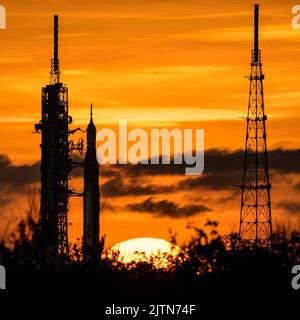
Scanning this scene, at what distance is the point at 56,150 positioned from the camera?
152125 millimetres

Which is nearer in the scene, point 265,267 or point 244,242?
point 265,267

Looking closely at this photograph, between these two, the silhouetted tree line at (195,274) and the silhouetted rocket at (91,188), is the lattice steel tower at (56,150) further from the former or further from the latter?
the silhouetted tree line at (195,274)

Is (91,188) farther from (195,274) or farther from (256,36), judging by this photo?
(195,274)

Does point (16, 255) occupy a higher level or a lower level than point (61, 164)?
lower

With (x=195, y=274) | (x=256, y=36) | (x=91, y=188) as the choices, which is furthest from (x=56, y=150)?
(x=195, y=274)

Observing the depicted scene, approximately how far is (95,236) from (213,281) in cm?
10684

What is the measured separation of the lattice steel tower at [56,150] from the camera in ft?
489

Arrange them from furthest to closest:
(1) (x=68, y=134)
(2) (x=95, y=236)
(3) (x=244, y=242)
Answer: (2) (x=95, y=236) → (1) (x=68, y=134) → (3) (x=244, y=242)

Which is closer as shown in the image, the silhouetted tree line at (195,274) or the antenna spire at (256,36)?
the silhouetted tree line at (195,274)

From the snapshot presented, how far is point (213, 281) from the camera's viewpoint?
58438mm

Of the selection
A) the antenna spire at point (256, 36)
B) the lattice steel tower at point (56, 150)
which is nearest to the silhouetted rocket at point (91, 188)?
the lattice steel tower at point (56, 150)
